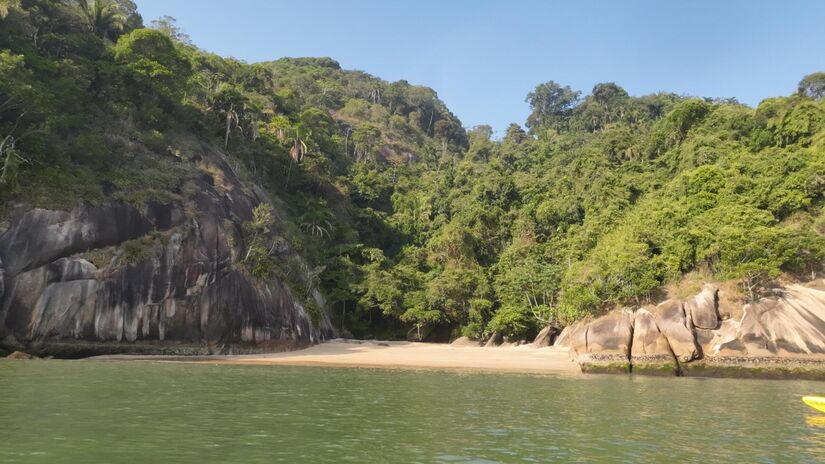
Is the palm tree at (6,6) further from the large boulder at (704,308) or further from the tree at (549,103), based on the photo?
the tree at (549,103)

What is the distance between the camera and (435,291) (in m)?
46.8

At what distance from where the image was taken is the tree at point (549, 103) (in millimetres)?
116125

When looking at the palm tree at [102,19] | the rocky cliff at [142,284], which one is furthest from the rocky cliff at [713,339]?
the palm tree at [102,19]

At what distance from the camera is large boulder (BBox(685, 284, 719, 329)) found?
27328 millimetres

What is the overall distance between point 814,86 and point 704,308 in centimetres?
5248

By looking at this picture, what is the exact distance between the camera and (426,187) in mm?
74812

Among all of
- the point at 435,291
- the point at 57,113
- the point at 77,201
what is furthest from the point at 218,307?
the point at 435,291

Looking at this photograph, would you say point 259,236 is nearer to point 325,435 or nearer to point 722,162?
point 325,435

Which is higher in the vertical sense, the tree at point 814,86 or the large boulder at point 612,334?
the tree at point 814,86

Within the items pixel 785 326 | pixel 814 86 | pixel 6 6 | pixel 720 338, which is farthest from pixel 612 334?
pixel 814 86

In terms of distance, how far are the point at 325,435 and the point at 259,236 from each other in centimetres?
3076

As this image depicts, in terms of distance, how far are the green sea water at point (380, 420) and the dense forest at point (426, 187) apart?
1212cm

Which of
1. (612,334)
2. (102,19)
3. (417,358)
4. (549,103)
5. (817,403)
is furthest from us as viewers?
(549,103)

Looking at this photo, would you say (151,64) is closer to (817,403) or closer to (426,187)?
(426,187)
